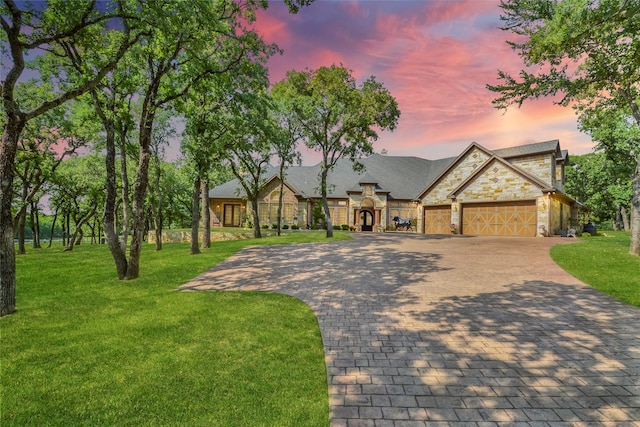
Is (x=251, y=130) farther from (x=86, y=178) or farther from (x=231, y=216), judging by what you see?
(x=231, y=216)

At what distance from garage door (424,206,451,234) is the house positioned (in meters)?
0.09

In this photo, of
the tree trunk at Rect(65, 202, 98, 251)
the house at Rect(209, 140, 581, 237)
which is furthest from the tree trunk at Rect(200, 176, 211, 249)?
the house at Rect(209, 140, 581, 237)

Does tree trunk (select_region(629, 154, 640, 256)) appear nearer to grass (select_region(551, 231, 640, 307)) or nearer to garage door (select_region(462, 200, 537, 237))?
grass (select_region(551, 231, 640, 307))

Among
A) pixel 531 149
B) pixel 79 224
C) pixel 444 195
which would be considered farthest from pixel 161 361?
pixel 531 149

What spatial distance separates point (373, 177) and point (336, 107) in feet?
51.4

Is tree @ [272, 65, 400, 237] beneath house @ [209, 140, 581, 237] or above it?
above

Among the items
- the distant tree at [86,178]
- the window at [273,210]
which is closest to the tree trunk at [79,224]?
the distant tree at [86,178]

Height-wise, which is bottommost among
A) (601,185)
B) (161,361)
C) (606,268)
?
(161,361)

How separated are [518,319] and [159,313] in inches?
309

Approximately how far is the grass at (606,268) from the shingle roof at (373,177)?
21.6m

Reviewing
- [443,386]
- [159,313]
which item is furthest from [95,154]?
[443,386]

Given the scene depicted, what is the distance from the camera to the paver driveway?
3.46 meters

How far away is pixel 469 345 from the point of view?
4.96 meters

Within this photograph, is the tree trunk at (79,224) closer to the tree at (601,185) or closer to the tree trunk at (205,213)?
the tree trunk at (205,213)
